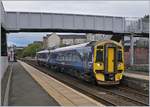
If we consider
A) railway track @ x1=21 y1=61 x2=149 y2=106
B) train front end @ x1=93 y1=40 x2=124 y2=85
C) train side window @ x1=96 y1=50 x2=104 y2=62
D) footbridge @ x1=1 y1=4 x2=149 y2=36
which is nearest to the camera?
railway track @ x1=21 y1=61 x2=149 y2=106

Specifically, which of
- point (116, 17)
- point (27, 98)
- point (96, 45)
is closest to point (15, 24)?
point (116, 17)

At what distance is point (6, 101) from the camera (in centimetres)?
1480

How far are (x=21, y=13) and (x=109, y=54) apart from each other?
20.6 metres

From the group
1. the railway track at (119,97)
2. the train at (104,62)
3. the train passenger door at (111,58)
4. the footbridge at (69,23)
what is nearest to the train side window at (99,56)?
the train at (104,62)

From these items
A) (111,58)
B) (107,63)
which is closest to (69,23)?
(111,58)

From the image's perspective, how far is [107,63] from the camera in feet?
73.6

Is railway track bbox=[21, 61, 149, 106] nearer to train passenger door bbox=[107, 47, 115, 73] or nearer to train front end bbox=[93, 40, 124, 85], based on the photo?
train front end bbox=[93, 40, 124, 85]

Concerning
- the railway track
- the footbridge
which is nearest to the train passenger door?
the railway track

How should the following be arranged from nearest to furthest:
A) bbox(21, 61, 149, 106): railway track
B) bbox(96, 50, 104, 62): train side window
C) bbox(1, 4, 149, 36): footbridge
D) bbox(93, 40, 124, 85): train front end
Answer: bbox(21, 61, 149, 106): railway track < bbox(93, 40, 124, 85): train front end < bbox(96, 50, 104, 62): train side window < bbox(1, 4, 149, 36): footbridge

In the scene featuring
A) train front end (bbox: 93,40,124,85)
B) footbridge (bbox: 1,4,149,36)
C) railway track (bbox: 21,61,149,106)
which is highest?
footbridge (bbox: 1,4,149,36)

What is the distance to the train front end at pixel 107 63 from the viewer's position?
2225cm

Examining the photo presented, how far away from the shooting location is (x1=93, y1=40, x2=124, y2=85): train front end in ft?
73.0

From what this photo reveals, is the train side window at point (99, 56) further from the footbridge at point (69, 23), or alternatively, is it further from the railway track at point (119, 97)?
the footbridge at point (69, 23)

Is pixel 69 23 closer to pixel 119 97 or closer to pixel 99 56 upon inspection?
pixel 99 56
